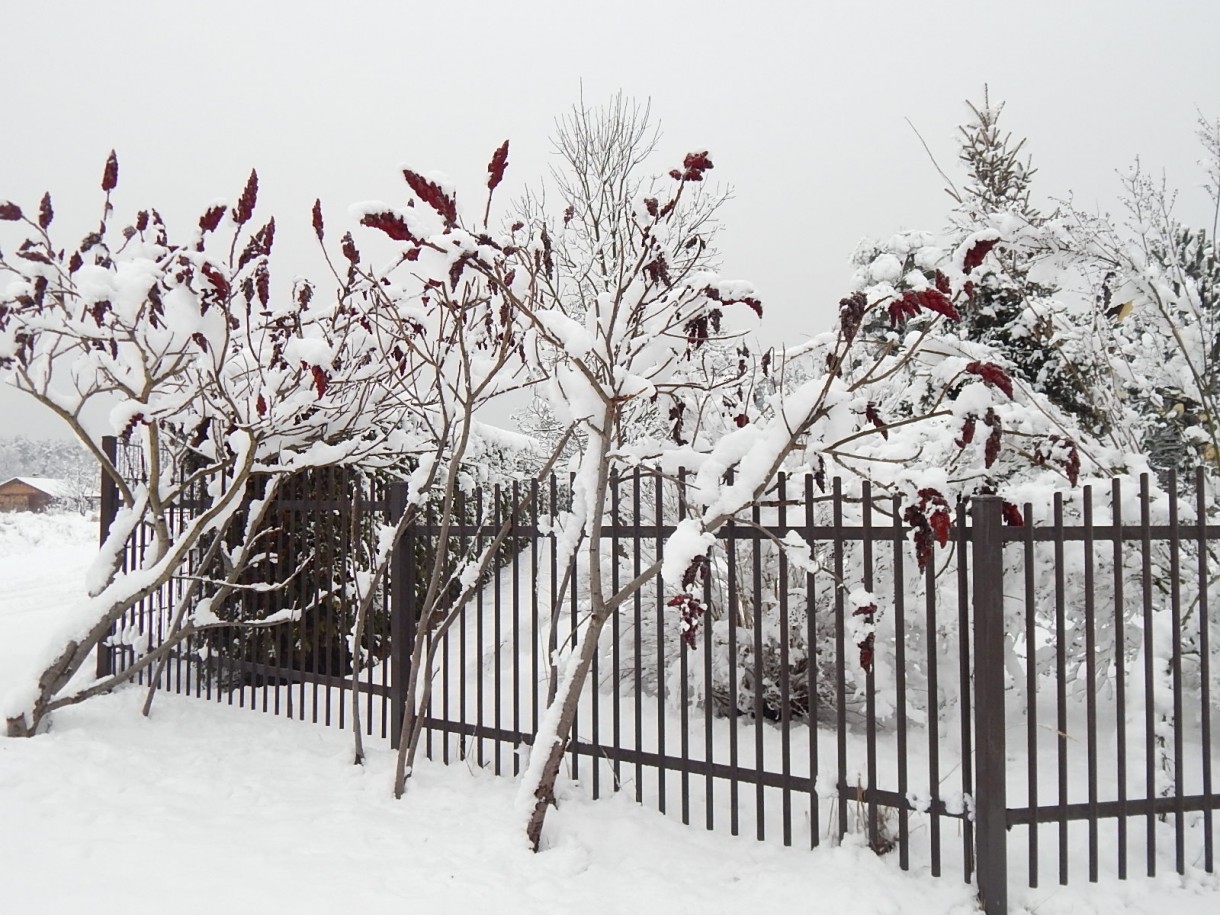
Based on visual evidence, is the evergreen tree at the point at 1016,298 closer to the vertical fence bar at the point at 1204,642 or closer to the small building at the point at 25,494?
the vertical fence bar at the point at 1204,642

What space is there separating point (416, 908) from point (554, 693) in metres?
1.26

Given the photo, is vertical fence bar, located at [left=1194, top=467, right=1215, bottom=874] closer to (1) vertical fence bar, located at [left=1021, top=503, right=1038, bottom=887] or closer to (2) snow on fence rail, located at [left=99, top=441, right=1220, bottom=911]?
(2) snow on fence rail, located at [left=99, top=441, right=1220, bottom=911]

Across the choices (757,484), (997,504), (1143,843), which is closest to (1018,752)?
(1143,843)

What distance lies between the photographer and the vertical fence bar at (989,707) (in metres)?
2.89

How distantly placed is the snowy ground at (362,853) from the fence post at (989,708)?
16cm

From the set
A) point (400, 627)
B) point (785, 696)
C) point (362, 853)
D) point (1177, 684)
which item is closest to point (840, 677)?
point (785, 696)

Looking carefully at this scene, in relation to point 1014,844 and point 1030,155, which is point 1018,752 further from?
point 1030,155

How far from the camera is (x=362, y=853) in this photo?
3242 mm

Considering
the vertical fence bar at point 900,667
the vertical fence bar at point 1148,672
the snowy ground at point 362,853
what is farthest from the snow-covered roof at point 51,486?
the vertical fence bar at point 1148,672

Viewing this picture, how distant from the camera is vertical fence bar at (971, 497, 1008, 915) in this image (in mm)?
2887

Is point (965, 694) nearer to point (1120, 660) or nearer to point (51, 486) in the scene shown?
point (1120, 660)

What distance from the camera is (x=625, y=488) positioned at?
6047 millimetres

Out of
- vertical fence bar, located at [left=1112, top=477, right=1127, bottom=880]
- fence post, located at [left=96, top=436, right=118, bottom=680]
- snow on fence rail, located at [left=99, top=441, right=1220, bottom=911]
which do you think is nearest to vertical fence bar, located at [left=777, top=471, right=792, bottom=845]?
snow on fence rail, located at [left=99, top=441, right=1220, bottom=911]

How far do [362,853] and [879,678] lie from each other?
9.68 ft
